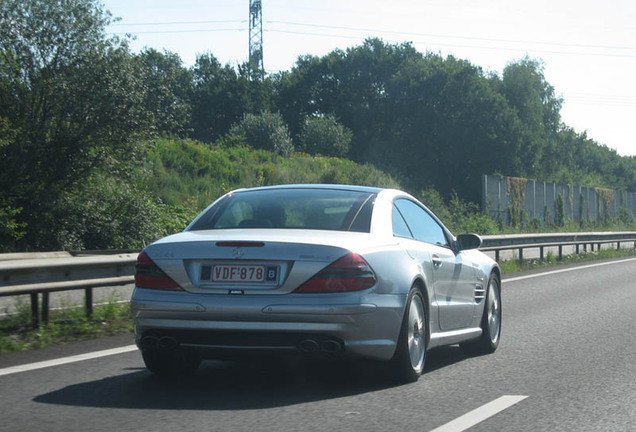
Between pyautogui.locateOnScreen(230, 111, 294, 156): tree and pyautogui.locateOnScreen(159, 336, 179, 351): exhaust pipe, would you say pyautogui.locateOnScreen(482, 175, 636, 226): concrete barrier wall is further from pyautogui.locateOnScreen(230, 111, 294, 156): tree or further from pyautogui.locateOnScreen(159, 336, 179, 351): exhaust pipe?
pyautogui.locateOnScreen(159, 336, 179, 351): exhaust pipe

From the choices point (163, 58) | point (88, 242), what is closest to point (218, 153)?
point (88, 242)

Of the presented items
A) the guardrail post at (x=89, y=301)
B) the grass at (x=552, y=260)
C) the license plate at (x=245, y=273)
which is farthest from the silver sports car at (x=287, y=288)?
the grass at (x=552, y=260)

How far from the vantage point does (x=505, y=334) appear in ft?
34.2

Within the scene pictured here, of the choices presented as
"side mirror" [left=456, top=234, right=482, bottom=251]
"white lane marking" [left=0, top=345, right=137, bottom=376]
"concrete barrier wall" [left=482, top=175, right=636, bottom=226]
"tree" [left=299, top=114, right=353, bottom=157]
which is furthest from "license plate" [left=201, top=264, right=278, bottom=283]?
"tree" [left=299, top=114, right=353, bottom=157]

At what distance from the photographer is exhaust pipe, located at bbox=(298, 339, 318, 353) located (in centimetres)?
620

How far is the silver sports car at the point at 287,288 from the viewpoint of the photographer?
6.20m

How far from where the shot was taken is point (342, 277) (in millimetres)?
6258

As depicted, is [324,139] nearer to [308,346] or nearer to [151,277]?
[151,277]

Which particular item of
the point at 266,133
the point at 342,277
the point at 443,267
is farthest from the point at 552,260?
the point at 266,133

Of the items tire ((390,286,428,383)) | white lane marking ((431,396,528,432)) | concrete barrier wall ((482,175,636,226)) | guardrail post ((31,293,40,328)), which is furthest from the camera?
concrete barrier wall ((482,175,636,226))

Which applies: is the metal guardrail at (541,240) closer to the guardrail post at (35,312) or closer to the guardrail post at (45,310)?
the guardrail post at (45,310)

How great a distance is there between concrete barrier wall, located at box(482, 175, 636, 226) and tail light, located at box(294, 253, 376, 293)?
33271 millimetres

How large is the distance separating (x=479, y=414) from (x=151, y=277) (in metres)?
2.24

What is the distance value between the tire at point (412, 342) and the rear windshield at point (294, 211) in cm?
64
